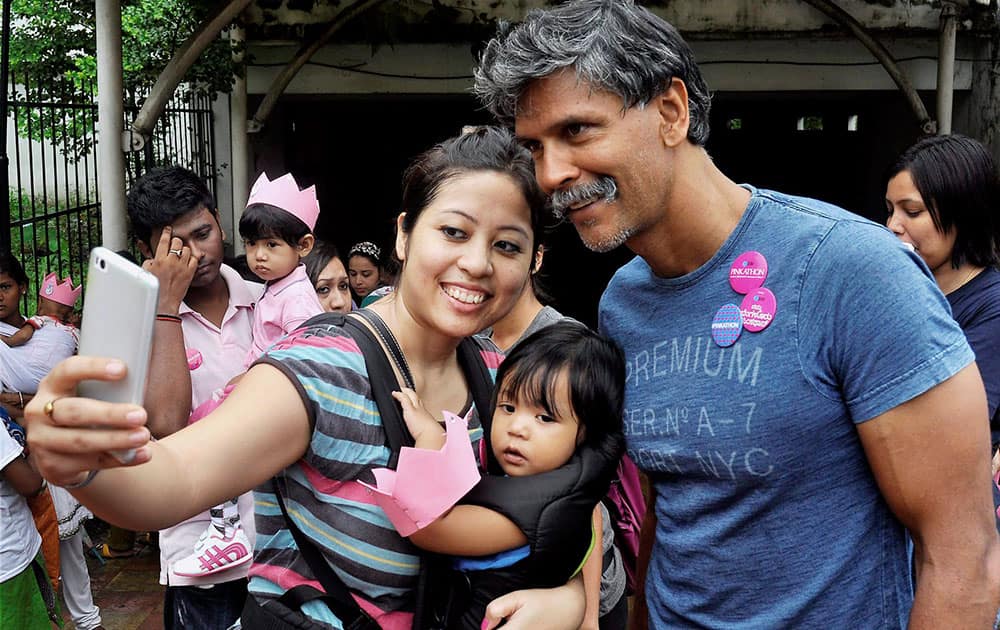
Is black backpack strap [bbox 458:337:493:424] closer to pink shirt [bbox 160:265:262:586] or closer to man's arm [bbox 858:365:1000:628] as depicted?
man's arm [bbox 858:365:1000:628]

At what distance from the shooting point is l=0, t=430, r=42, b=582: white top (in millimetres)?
3623

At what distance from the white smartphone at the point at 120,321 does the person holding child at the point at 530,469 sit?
23.9 inches

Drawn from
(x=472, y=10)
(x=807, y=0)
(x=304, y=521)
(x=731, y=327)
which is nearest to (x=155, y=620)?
(x=304, y=521)

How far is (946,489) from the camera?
159cm

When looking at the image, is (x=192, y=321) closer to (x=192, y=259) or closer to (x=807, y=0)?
(x=192, y=259)

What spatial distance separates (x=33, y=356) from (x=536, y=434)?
3592 millimetres

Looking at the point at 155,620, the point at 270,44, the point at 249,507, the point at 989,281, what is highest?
the point at 270,44

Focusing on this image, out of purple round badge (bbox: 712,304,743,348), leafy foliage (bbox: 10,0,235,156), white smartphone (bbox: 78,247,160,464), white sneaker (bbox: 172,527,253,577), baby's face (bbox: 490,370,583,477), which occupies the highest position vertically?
leafy foliage (bbox: 10,0,235,156)

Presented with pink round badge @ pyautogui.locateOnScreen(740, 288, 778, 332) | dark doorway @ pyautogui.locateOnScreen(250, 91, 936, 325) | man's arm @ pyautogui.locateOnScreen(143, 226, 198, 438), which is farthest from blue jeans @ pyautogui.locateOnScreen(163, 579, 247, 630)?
dark doorway @ pyautogui.locateOnScreen(250, 91, 936, 325)

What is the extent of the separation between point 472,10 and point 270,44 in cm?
167

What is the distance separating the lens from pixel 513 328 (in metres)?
2.97

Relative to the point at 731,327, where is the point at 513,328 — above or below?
below

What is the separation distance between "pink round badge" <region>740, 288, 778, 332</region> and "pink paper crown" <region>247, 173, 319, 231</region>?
269 centimetres

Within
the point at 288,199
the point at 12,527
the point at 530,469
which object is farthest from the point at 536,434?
the point at 12,527
